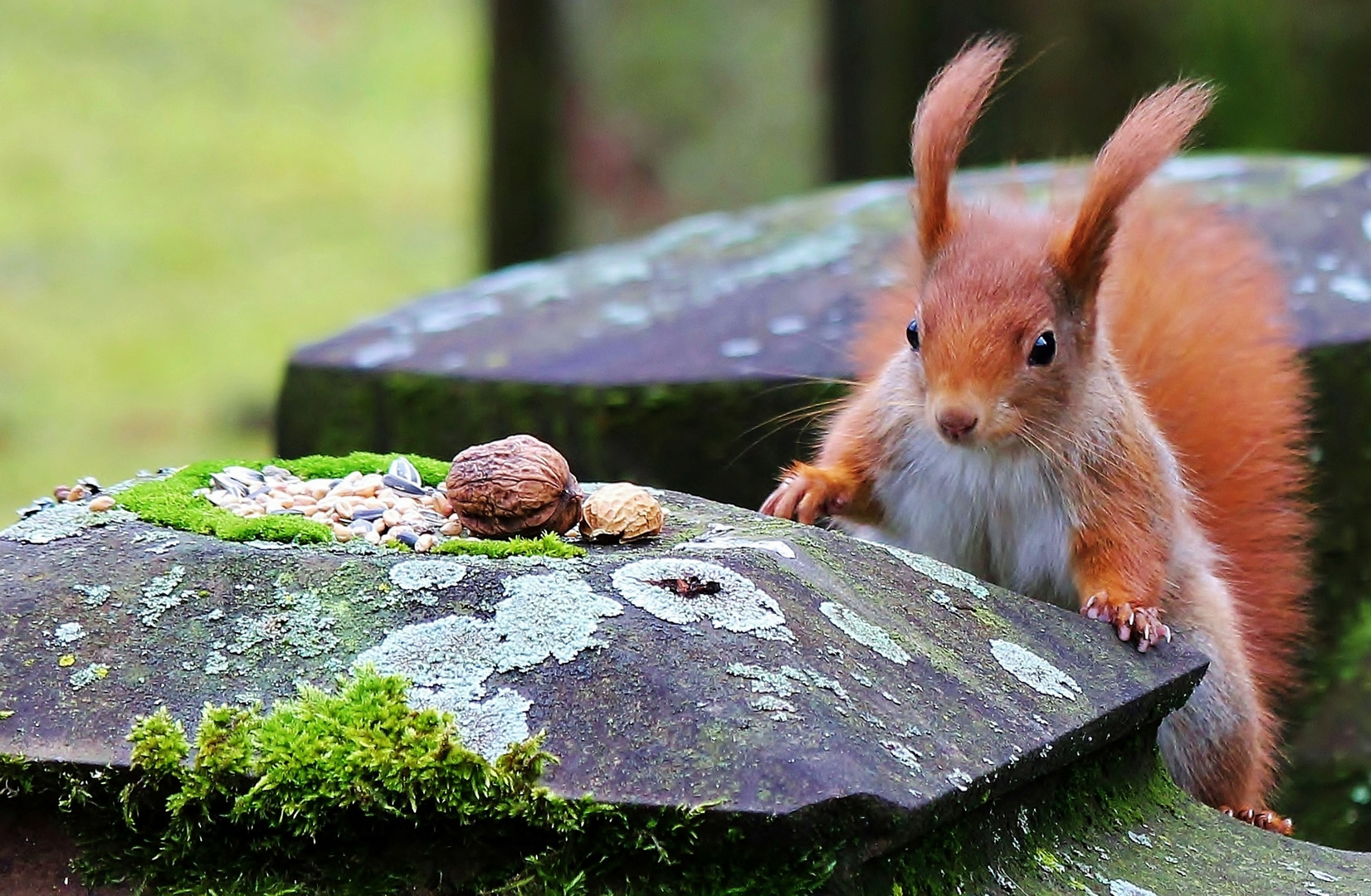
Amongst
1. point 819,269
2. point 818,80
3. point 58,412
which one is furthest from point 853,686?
point 58,412

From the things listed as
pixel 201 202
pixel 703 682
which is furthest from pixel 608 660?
pixel 201 202

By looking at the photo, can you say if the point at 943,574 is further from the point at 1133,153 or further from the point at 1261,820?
the point at 1261,820

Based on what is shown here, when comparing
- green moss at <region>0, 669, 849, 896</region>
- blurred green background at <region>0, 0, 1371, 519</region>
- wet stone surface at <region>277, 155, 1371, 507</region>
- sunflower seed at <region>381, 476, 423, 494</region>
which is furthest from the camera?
blurred green background at <region>0, 0, 1371, 519</region>

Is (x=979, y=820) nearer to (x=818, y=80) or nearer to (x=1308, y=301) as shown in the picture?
(x=1308, y=301)

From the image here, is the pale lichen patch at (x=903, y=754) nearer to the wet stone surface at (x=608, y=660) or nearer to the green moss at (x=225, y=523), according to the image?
the wet stone surface at (x=608, y=660)

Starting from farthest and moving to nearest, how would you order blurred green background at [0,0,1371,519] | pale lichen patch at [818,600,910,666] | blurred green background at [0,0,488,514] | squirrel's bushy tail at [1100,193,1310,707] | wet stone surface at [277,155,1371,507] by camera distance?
blurred green background at [0,0,488,514]
blurred green background at [0,0,1371,519]
wet stone surface at [277,155,1371,507]
squirrel's bushy tail at [1100,193,1310,707]
pale lichen patch at [818,600,910,666]

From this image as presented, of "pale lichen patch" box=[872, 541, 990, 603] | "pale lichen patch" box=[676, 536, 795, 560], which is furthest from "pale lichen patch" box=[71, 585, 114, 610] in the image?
"pale lichen patch" box=[872, 541, 990, 603]

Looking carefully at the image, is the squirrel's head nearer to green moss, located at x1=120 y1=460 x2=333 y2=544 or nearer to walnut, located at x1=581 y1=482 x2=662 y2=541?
walnut, located at x1=581 y1=482 x2=662 y2=541
